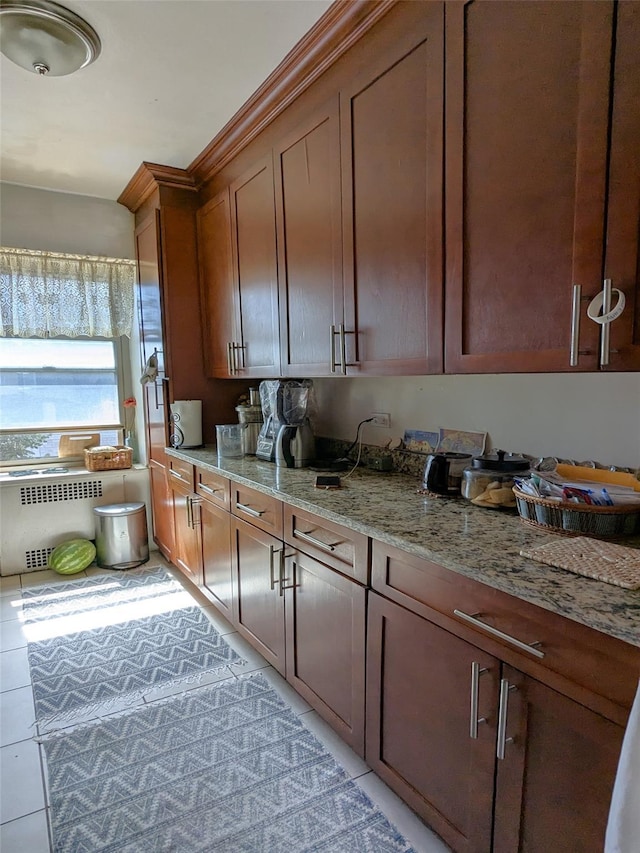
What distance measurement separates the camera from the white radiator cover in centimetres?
326

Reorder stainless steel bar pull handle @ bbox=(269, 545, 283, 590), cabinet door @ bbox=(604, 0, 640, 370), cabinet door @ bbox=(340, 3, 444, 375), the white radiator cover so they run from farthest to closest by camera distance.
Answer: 1. the white radiator cover
2. stainless steel bar pull handle @ bbox=(269, 545, 283, 590)
3. cabinet door @ bbox=(340, 3, 444, 375)
4. cabinet door @ bbox=(604, 0, 640, 370)

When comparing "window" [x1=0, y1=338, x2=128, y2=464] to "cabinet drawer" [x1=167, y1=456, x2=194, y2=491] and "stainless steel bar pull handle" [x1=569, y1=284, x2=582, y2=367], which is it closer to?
"cabinet drawer" [x1=167, y1=456, x2=194, y2=491]

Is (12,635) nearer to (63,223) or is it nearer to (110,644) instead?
(110,644)

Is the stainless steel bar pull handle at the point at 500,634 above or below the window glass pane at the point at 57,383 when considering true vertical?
below

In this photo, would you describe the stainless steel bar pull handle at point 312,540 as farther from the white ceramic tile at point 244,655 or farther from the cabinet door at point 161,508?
the cabinet door at point 161,508

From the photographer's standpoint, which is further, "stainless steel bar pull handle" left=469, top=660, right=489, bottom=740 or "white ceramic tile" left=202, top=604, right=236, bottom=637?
"white ceramic tile" left=202, top=604, right=236, bottom=637

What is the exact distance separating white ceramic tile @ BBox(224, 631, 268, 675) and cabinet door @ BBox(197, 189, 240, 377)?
1455mm

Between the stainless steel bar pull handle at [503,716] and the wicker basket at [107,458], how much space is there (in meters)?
3.15

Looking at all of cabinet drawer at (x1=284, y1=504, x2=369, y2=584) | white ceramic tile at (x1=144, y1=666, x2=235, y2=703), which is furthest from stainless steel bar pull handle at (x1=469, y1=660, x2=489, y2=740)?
white ceramic tile at (x1=144, y1=666, x2=235, y2=703)

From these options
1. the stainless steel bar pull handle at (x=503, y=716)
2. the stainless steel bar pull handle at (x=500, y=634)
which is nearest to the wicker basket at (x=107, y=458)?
the stainless steel bar pull handle at (x=500, y=634)

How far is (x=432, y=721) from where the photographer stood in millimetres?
1253

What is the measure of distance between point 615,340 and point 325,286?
1.18 meters

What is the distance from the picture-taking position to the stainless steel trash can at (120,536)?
3328 mm

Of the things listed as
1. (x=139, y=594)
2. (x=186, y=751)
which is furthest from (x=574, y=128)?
(x=139, y=594)
